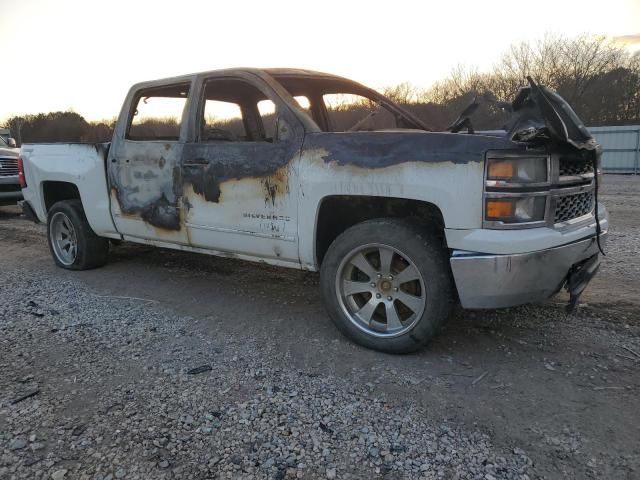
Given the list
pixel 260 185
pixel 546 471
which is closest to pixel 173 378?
pixel 260 185

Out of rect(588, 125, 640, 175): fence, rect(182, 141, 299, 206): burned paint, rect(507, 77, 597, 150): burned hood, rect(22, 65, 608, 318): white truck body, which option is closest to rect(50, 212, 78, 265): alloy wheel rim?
rect(22, 65, 608, 318): white truck body

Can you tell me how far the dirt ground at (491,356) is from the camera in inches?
95.9

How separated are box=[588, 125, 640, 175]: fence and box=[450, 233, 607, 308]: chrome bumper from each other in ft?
55.3

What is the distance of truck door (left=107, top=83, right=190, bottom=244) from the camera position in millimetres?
4406

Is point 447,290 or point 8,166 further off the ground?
point 8,166

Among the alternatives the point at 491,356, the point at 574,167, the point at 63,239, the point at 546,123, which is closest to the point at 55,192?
the point at 63,239

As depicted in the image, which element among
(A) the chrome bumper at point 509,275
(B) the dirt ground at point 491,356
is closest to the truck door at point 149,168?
(B) the dirt ground at point 491,356

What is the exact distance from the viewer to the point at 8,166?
10.3m

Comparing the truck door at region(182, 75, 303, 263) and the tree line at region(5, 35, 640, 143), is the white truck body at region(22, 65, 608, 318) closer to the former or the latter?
the truck door at region(182, 75, 303, 263)

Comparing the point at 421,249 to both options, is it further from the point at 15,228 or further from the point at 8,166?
the point at 8,166

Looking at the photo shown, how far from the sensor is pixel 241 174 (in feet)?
12.7

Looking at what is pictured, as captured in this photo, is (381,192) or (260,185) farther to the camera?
(260,185)

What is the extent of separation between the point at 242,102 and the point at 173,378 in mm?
2680

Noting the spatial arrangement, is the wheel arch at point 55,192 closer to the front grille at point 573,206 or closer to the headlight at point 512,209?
the headlight at point 512,209
